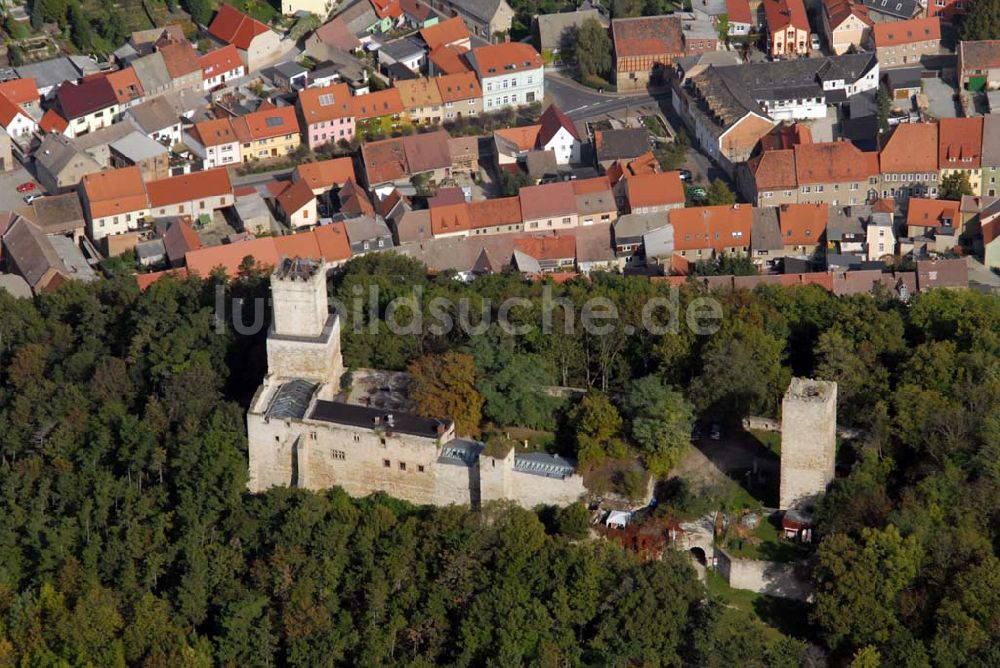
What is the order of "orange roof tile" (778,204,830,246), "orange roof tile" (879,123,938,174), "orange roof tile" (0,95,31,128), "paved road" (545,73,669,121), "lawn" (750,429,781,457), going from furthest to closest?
"paved road" (545,73,669,121), "orange roof tile" (0,95,31,128), "orange roof tile" (879,123,938,174), "orange roof tile" (778,204,830,246), "lawn" (750,429,781,457)

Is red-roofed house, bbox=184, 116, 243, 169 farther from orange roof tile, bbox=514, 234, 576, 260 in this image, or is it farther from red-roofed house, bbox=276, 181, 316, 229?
orange roof tile, bbox=514, 234, 576, 260

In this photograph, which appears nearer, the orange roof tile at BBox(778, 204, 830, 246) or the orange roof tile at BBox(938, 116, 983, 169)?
the orange roof tile at BBox(778, 204, 830, 246)

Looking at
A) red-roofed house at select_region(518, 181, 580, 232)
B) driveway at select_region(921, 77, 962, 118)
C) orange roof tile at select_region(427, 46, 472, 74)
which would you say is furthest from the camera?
orange roof tile at select_region(427, 46, 472, 74)

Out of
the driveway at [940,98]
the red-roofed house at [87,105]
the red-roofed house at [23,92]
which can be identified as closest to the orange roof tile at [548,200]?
the driveway at [940,98]

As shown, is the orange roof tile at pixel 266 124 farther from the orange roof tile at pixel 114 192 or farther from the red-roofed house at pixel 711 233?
the red-roofed house at pixel 711 233

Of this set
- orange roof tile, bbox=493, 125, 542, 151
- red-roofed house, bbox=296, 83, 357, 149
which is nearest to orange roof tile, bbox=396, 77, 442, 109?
red-roofed house, bbox=296, 83, 357, 149

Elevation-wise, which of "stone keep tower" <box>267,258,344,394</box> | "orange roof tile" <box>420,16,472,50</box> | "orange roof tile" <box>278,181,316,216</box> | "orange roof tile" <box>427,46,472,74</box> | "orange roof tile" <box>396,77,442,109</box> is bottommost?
"orange roof tile" <box>278,181,316,216</box>

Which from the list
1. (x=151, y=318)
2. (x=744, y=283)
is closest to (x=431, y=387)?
(x=151, y=318)
